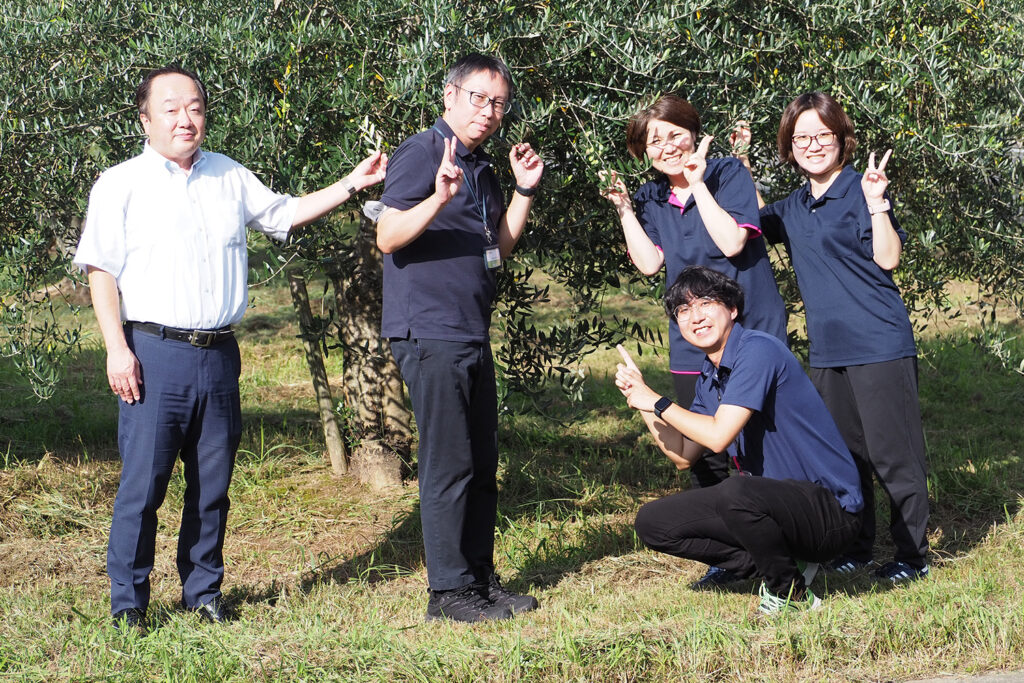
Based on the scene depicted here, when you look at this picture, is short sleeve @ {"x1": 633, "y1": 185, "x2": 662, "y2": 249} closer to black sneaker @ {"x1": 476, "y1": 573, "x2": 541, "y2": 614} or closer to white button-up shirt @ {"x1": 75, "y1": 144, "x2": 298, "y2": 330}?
black sneaker @ {"x1": 476, "y1": 573, "x2": 541, "y2": 614}

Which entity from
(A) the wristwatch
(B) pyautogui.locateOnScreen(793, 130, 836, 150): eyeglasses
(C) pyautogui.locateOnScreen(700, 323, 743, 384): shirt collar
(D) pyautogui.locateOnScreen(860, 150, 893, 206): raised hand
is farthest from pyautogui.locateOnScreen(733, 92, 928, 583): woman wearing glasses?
(A) the wristwatch

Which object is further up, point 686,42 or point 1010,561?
point 686,42

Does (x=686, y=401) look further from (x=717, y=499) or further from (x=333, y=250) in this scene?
(x=333, y=250)

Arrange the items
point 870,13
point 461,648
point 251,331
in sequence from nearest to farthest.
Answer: point 461,648 → point 870,13 → point 251,331

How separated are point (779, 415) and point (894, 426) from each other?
74 centimetres

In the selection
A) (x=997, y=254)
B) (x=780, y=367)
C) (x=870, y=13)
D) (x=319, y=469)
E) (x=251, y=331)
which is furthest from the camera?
(x=251, y=331)

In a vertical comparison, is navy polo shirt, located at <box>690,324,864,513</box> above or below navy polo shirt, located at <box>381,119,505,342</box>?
below

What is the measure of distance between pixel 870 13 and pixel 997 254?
1427mm

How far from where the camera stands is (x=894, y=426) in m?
4.76

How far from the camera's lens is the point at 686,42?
497 cm

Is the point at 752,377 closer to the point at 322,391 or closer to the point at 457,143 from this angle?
the point at 457,143

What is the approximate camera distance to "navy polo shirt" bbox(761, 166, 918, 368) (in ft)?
15.4

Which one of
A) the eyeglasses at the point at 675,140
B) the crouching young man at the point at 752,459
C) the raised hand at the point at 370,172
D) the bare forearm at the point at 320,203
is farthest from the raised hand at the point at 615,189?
the bare forearm at the point at 320,203

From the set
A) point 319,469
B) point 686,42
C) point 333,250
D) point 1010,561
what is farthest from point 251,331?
point 1010,561
